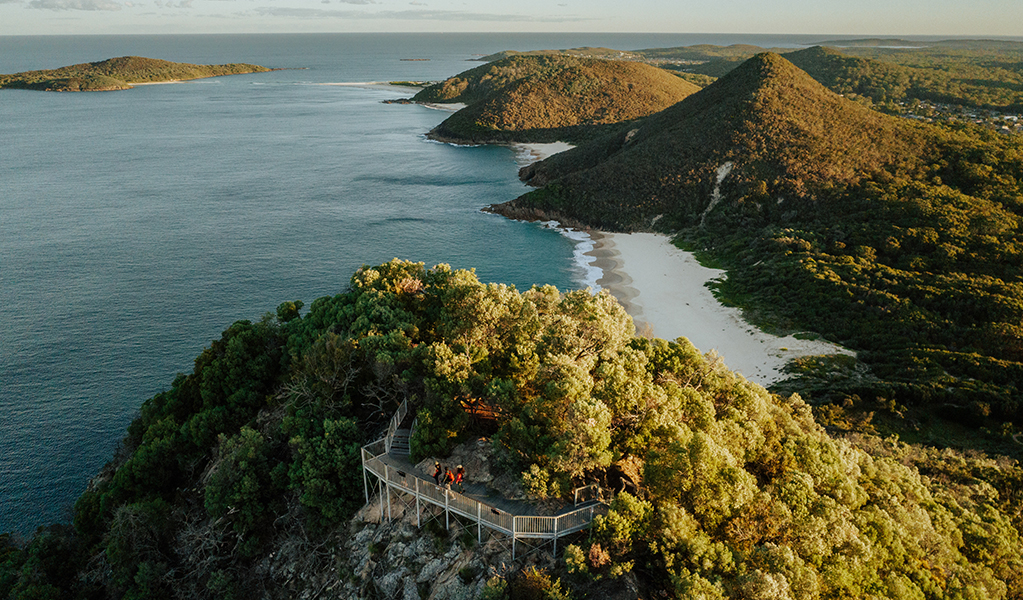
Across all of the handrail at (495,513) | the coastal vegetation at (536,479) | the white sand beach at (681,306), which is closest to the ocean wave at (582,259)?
the white sand beach at (681,306)

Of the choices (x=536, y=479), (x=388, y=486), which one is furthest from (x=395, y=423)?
(x=536, y=479)

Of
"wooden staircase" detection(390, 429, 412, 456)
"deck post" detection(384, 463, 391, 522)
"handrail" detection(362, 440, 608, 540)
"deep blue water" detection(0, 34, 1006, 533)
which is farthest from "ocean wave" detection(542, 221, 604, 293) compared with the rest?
"handrail" detection(362, 440, 608, 540)

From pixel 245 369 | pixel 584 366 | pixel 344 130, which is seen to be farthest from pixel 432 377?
pixel 344 130

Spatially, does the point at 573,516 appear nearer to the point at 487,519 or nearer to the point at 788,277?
the point at 487,519

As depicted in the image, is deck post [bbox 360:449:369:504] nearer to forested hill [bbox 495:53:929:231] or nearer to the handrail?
the handrail

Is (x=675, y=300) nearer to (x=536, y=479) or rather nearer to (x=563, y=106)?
(x=536, y=479)
